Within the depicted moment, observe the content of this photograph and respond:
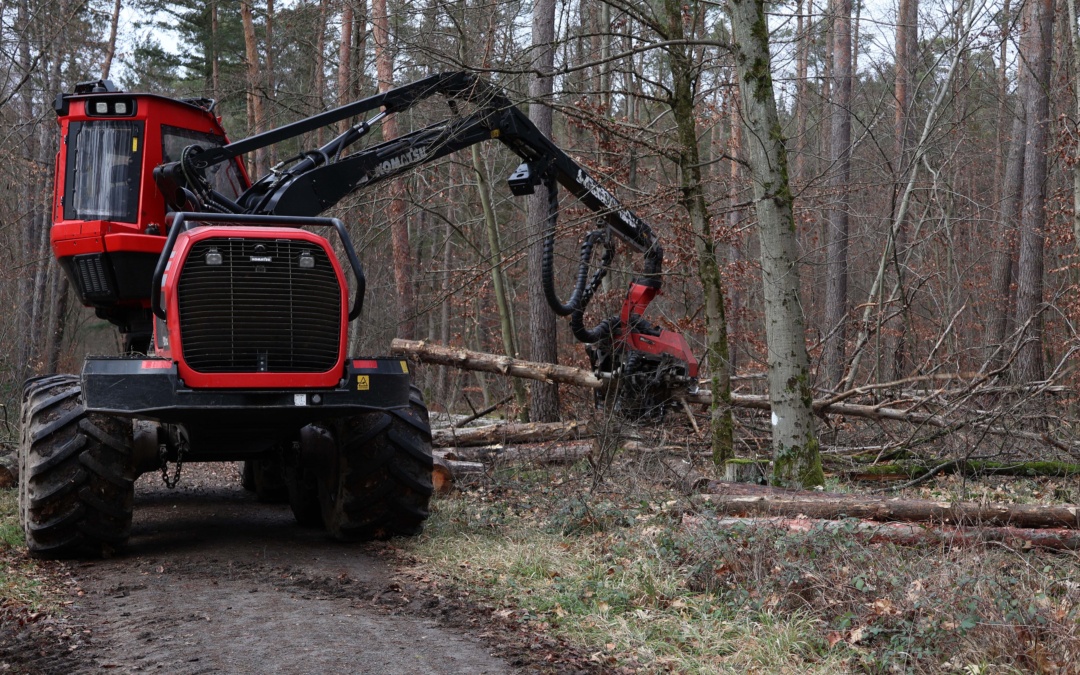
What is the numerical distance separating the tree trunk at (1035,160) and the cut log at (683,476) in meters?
9.26

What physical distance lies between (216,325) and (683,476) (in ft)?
13.0

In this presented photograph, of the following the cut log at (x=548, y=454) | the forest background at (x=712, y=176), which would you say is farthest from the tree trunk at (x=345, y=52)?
the cut log at (x=548, y=454)

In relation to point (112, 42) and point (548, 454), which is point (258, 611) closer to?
point (548, 454)

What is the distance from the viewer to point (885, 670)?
14.4 ft

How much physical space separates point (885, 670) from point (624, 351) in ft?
23.8

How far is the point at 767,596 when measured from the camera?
5312mm

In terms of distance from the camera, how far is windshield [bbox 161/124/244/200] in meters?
8.45

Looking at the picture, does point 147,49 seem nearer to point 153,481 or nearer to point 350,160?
point 153,481

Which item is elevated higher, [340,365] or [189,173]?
[189,173]

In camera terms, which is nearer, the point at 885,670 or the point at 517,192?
the point at 885,670

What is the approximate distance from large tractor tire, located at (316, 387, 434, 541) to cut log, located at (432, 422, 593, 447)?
3534mm

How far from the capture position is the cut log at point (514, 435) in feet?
37.6

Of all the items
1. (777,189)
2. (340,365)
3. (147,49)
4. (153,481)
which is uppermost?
(147,49)

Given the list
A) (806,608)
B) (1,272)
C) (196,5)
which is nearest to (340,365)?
(806,608)
